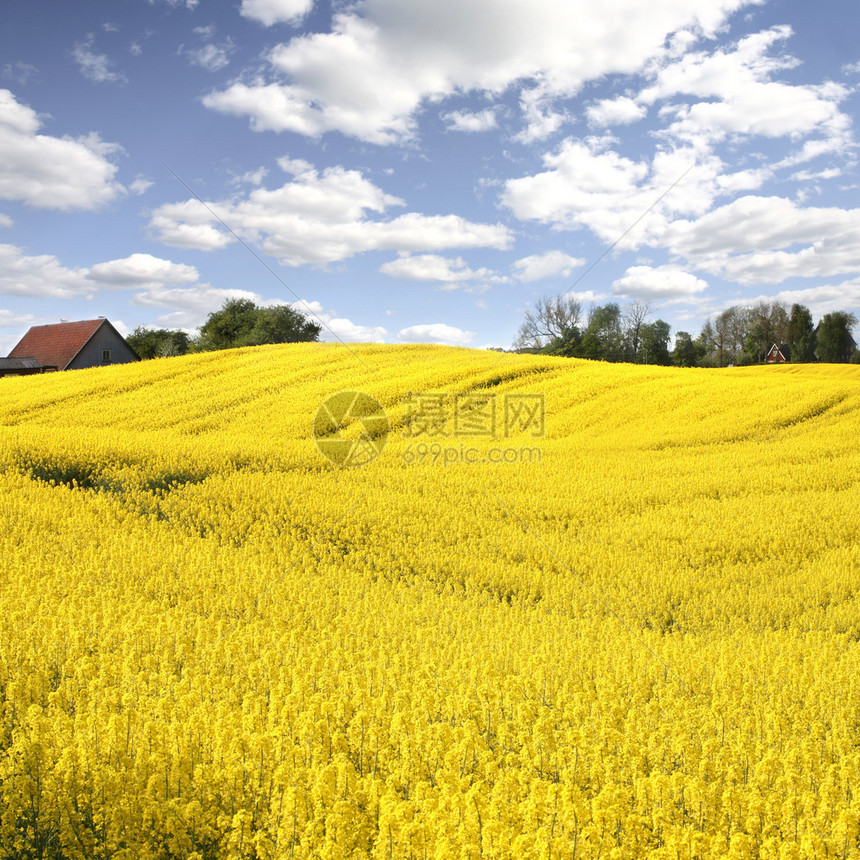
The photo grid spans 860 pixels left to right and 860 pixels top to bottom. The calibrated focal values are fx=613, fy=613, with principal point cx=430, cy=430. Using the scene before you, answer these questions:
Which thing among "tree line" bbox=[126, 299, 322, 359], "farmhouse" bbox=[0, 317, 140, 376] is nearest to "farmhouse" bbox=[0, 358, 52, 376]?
"farmhouse" bbox=[0, 317, 140, 376]

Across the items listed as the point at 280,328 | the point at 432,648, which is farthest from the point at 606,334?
the point at 432,648

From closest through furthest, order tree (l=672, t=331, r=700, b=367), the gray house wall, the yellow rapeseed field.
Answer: the yellow rapeseed field < the gray house wall < tree (l=672, t=331, r=700, b=367)

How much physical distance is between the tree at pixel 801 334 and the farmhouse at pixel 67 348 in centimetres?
7927

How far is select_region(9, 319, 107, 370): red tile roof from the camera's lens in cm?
4769

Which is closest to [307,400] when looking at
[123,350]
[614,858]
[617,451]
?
[617,451]

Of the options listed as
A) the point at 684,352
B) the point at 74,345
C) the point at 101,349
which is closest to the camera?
the point at 74,345

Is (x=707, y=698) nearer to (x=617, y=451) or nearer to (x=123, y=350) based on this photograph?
(x=617, y=451)

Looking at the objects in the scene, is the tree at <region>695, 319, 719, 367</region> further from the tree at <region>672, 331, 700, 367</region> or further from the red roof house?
the red roof house

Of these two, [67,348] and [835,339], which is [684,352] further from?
[67,348]

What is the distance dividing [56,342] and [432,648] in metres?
53.3

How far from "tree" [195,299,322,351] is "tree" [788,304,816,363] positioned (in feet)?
205

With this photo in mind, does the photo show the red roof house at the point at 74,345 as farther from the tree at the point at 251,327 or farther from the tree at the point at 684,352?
the tree at the point at 684,352

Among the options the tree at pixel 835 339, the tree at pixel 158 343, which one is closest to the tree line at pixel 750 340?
the tree at pixel 835 339

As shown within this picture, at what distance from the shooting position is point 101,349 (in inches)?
1929
